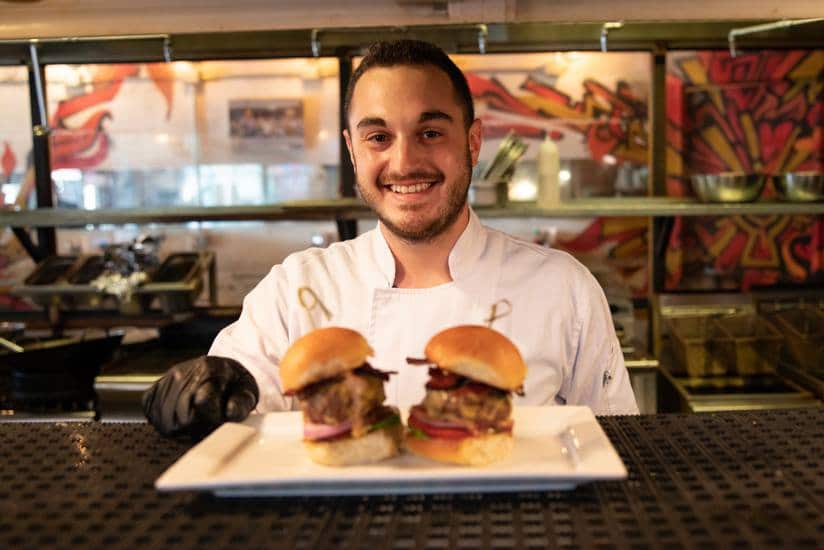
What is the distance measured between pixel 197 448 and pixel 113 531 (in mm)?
219

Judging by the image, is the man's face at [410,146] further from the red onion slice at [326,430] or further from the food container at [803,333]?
the food container at [803,333]

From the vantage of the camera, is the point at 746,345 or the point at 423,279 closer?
the point at 423,279

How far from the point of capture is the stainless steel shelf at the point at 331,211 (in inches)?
136

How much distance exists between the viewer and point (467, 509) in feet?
3.45

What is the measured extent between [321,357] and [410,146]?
2.98ft

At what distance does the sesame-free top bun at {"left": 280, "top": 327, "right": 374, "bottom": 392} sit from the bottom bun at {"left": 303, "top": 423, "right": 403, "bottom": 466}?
0.11 metres

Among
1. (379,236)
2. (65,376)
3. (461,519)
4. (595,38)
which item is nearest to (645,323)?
(595,38)

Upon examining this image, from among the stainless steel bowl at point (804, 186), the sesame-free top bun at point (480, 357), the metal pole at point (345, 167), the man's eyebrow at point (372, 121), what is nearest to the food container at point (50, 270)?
the metal pole at point (345, 167)

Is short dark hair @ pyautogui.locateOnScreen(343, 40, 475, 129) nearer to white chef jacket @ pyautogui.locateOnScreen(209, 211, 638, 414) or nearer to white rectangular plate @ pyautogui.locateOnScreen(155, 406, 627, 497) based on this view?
white chef jacket @ pyautogui.locateOnScreen(209, 211, 638, 414)

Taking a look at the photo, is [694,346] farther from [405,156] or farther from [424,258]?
[405,156]

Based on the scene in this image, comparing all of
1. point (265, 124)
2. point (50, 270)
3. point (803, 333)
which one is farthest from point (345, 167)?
point (803, 333)

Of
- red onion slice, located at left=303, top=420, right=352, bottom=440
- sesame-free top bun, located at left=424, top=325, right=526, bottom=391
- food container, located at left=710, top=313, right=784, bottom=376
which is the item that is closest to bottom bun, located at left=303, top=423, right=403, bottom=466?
red onion slice, located at left=303, top=420, right=352, bottom=440

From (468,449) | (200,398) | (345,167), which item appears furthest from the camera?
(345,167)

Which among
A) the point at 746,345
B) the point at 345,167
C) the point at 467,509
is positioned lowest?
the point at 746,345
